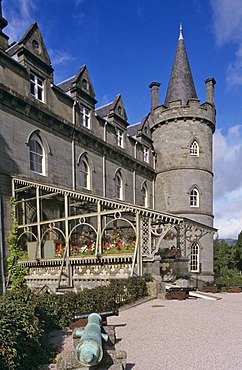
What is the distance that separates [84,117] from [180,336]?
630 inches

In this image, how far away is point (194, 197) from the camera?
2452 cm

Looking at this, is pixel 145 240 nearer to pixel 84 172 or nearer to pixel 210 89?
pixel 84 172

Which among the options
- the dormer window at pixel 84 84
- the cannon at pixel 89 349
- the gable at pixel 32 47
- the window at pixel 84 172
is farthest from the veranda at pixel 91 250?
the dormer window at pixel 84 84

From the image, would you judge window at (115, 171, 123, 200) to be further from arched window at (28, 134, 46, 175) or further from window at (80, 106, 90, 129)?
arched window at (28, 134, 46, 175)

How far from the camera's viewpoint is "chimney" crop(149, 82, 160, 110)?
90.5ft

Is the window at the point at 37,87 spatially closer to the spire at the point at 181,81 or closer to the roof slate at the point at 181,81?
the roof slate at the point at 181,81

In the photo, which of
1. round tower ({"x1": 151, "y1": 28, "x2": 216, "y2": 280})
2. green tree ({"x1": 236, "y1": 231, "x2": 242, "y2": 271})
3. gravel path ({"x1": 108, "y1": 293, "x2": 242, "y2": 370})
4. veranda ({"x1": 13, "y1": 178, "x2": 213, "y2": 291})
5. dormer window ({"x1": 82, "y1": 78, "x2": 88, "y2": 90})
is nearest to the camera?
gravel path ({"x1": 108, "y1": 293, "x2": 242, "y2": 370})

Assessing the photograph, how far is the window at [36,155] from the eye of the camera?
15.5 metres

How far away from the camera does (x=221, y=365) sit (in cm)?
429

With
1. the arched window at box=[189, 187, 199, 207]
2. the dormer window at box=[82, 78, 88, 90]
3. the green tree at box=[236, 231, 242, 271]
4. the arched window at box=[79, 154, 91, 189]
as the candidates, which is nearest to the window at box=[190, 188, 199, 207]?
the arched window at box=[189, 187, 199, 207]

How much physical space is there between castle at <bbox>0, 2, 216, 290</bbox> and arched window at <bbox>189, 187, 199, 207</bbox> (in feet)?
0.27

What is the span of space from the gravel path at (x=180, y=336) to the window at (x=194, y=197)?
15655 mm

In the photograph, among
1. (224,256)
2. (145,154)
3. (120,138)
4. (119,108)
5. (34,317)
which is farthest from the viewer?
(224,256)

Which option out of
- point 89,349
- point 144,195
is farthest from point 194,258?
point 89,349
